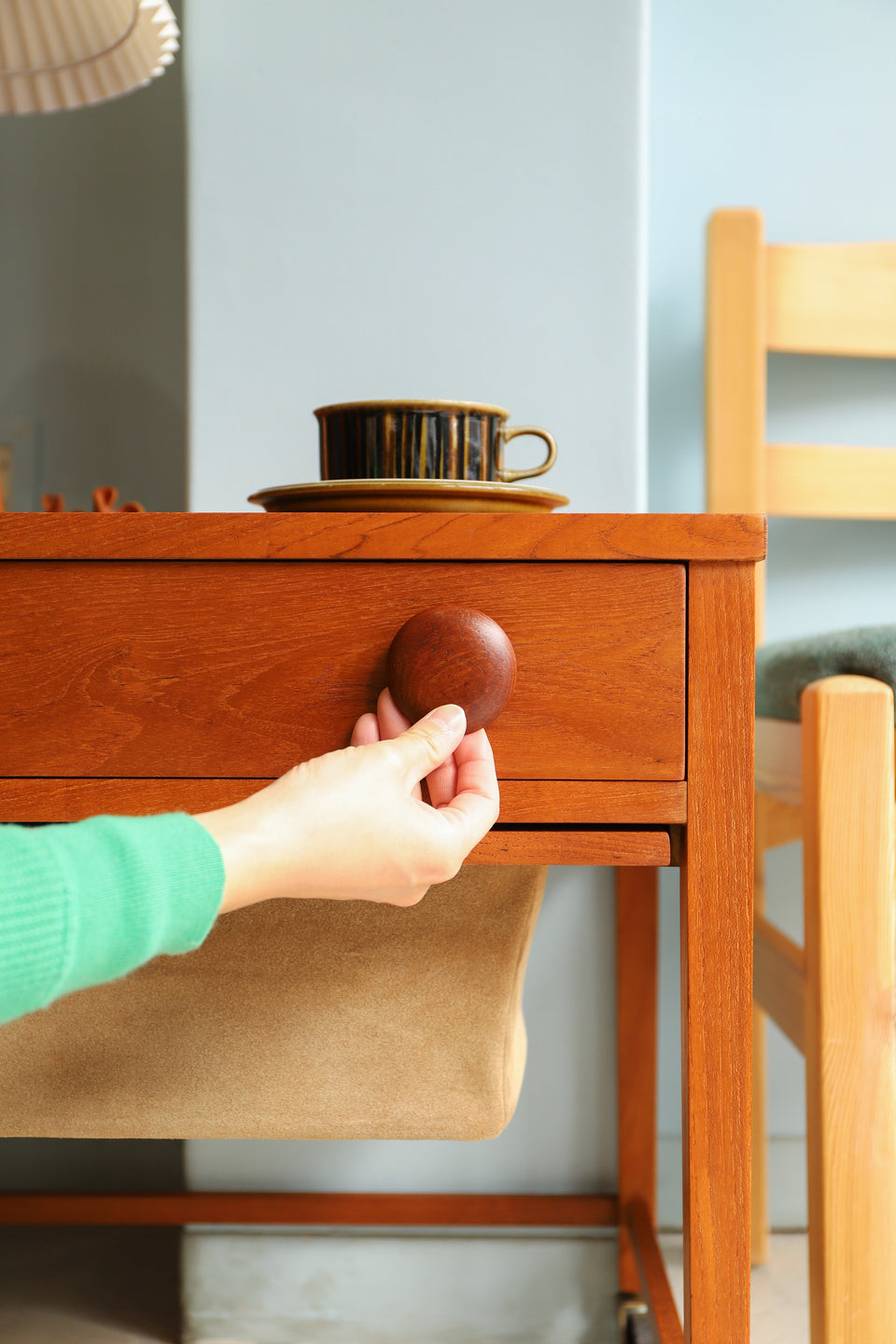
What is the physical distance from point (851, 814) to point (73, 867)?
0.48 m

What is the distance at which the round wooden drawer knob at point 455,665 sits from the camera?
406 millimetres

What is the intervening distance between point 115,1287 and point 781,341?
116cm

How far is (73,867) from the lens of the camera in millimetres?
286

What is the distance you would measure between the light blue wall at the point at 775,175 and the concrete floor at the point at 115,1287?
184 millimetres

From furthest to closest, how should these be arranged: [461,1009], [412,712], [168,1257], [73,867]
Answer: [168,1257], [461,1009], [412,712], [73,867]

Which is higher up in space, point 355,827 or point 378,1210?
point 355,827

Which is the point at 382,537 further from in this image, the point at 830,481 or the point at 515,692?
the point at 830,481

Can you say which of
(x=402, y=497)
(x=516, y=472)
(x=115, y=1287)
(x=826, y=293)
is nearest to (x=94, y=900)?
Result: (x=402, y=497)

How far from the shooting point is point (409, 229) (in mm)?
849

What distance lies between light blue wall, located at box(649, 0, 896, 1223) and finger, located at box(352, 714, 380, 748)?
76cm

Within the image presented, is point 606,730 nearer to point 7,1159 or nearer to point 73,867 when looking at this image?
point 73,867

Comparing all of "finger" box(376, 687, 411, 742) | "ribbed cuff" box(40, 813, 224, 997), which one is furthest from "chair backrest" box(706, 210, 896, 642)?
"ribbed cuff" box(40, 813, 224, 997)

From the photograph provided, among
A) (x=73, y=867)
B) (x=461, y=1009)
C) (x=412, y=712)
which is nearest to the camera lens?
(x=73, y=867)

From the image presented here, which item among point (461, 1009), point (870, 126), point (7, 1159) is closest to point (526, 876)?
point (461, 1009)
